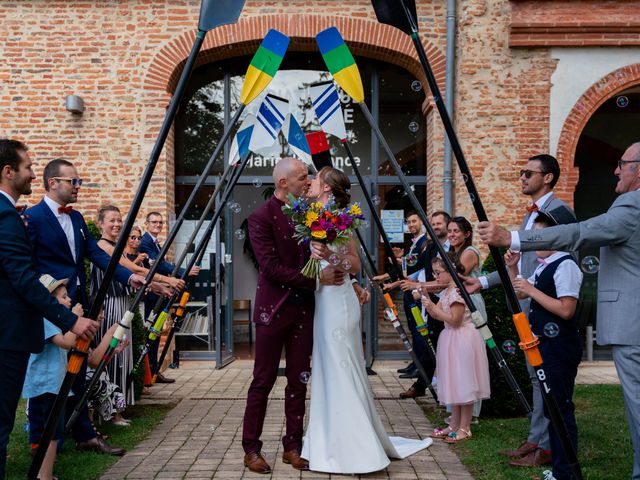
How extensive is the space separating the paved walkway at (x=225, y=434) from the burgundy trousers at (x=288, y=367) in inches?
11.2

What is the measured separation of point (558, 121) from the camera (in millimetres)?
10531

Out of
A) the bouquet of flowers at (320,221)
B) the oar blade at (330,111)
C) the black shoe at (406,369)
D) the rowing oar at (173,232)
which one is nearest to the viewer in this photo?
the bouquet of flowers at (320,221)

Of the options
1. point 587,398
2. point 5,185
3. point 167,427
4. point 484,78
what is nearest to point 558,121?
point 484,78

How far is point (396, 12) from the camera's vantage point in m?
4.72

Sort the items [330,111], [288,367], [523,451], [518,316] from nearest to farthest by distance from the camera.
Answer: [518,316] → [288,367] → [523,451] → [330,111]

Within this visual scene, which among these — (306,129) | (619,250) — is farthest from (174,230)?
(306,129)

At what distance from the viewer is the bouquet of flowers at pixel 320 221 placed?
4785 mm

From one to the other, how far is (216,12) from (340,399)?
277 cm

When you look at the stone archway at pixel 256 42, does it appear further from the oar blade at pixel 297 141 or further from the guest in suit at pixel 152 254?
the oar blade at pixel 297 141

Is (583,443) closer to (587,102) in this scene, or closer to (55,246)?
(55,246)

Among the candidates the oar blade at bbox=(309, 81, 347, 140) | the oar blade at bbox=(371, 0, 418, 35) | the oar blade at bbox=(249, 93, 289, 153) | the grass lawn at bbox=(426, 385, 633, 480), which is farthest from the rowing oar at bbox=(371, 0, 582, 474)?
the oar blade at bbox=(249, 93, 289, 153)

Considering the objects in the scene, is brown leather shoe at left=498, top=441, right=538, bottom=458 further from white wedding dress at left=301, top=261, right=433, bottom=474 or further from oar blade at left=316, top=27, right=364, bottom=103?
oar blade at left=316, top=27, right=364, bottom=103

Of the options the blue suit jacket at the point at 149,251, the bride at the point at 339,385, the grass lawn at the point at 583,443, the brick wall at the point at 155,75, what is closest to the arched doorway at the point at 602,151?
the brick wall at the point at 155,75

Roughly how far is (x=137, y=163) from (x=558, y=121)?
20.8 feet
